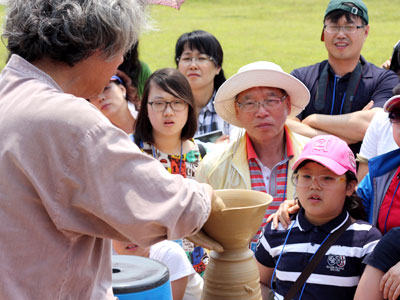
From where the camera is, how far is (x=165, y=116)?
386 centimetres

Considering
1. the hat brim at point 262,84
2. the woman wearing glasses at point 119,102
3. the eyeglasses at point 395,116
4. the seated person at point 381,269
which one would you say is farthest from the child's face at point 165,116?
the seated person at point 381,269

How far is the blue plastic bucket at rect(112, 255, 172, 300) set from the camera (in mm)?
2336

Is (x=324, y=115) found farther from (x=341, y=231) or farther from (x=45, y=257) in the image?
(x=45, y=257)

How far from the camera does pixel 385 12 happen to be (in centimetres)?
2036

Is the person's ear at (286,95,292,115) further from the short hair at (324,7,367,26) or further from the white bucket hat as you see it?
the short hair at (324,7,367,26)

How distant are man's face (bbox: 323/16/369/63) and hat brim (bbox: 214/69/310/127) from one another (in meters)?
1.10

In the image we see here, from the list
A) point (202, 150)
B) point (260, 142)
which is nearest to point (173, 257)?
point (260, 142)

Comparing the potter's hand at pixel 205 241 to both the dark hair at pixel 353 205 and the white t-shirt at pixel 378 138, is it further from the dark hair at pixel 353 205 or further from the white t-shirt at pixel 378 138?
the white t-shirt at pixel 378 138

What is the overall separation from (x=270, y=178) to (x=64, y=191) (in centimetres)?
188

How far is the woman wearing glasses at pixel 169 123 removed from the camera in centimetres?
386

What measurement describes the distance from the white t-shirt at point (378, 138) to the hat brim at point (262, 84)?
1.41 feet

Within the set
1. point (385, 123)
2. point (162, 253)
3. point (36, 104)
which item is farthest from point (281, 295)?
point (36, 104)

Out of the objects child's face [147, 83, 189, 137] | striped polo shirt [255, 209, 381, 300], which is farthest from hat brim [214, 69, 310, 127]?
striped polo shirt [255, 209, 381, 300]

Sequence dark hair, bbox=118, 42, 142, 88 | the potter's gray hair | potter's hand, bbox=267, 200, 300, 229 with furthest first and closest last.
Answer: dark hair, bbox=118, 42, 142, 88
potter's hand, bbox=267, 200, 300, 229
the potter's gray hair
